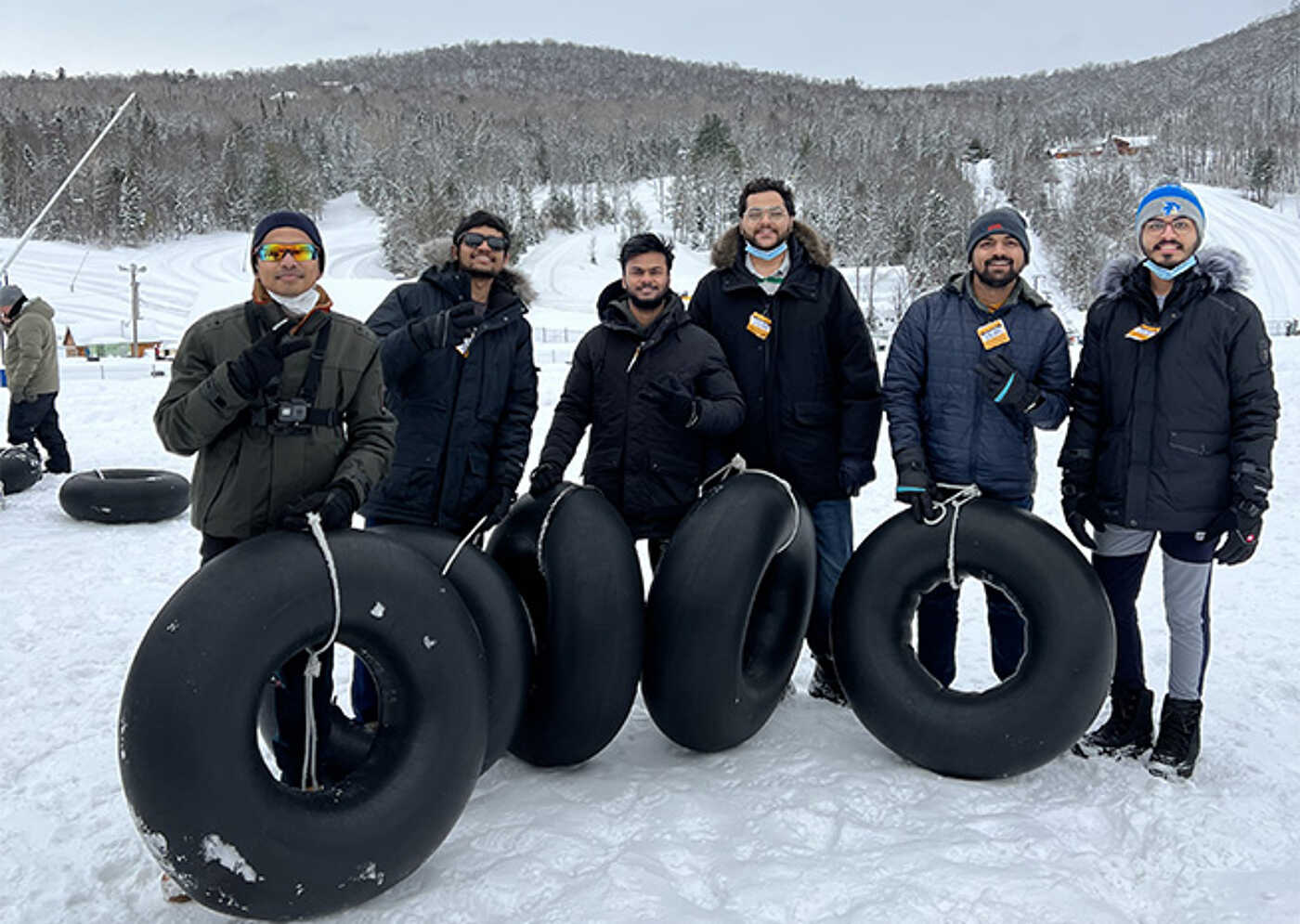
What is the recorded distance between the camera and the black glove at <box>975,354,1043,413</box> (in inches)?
126

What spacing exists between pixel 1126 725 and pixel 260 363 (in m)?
3.28

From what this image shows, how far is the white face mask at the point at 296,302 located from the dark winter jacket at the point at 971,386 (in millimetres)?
2134

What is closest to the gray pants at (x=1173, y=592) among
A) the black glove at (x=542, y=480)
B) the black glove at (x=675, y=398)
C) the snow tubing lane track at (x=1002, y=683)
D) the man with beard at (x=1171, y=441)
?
the man with beard at (x=1171, y=441)

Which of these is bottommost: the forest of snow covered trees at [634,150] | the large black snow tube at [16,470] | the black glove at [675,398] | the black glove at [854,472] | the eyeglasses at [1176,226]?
the large black snow tube at [16,470]

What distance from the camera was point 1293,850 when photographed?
2709mm

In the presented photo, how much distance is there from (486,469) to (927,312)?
6.00ft

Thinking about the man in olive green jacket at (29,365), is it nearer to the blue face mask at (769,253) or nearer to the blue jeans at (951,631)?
the blue face mask at (769,253)

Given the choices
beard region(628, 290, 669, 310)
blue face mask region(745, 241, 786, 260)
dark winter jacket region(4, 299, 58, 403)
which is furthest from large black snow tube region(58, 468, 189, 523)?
blue face mask region(745, 241, 786, 260)

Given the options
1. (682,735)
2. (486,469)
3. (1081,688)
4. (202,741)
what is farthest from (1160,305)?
(202,741)

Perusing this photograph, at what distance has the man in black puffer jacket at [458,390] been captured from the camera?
10.9ft

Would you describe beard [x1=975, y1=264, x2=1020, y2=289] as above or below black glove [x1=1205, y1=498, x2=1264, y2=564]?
above

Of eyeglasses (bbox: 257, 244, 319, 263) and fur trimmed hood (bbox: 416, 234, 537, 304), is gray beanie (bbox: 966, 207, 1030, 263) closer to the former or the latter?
fur trimmed hood (bbox: 416, 234, 537, 304)

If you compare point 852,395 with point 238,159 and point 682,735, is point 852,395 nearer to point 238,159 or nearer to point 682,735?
point 682,735

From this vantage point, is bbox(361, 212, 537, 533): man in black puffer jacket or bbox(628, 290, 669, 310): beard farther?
bbox(628, 290, 669, 310): beard
